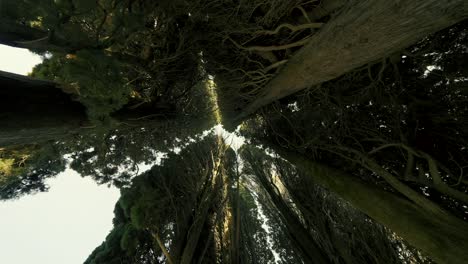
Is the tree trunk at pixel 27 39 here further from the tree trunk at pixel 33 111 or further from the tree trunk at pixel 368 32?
the tree trunk at pixel 368 32

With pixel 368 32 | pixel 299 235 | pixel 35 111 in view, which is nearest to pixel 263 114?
pixel 299 235

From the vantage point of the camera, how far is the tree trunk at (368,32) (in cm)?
130

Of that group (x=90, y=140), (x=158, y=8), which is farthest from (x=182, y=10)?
(x=90, y=140)

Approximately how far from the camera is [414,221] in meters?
2.14

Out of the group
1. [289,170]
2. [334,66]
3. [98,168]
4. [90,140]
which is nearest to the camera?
[334,66]

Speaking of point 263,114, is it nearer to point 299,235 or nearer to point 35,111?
point 299,235

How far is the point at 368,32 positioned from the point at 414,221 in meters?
1.64

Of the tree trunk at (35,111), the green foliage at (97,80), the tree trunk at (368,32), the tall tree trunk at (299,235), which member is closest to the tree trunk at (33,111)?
the tree trunk at (35,111)

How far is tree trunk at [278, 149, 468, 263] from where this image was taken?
1.83 metres

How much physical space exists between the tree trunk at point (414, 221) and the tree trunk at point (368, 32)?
1.33 m

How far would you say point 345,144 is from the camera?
3600 millimetres

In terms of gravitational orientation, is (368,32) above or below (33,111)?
below

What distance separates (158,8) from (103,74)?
0.99 meters

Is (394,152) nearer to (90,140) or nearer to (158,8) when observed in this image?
(158,8)
